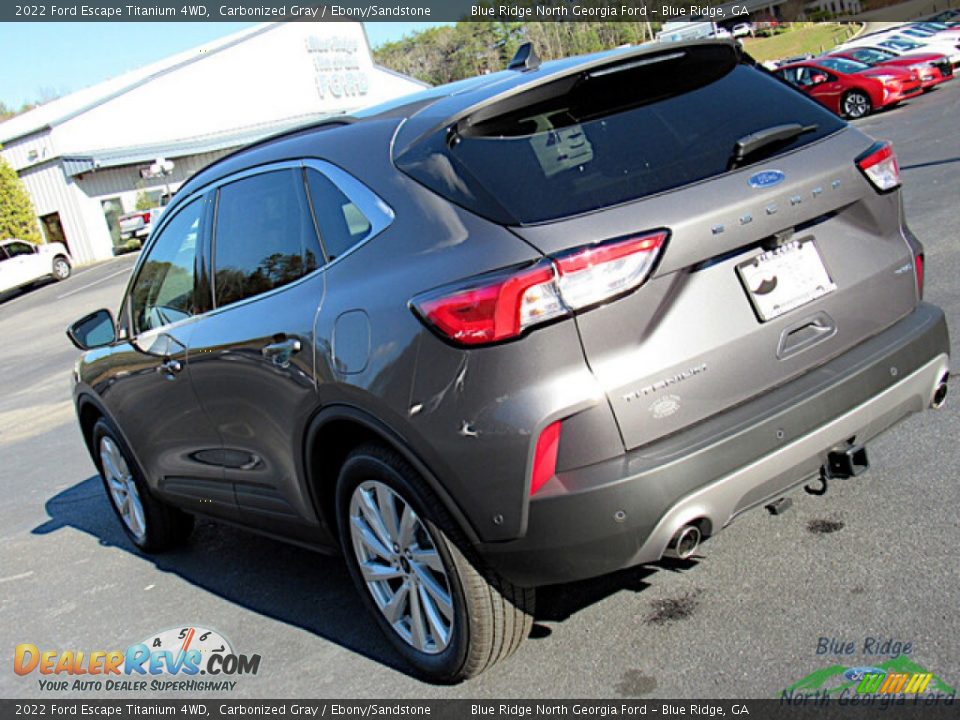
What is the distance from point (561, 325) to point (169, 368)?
2.38 m

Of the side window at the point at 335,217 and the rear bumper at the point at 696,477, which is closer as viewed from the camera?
the rear bumper at the point at 696,477

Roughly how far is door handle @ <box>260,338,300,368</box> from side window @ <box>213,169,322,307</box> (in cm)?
24

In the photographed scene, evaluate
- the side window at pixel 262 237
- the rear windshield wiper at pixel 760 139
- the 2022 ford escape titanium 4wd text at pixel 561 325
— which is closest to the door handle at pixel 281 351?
the 2022 ford escape titanium 4wd text at pixel 561 325

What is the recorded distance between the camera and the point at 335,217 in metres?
3.74

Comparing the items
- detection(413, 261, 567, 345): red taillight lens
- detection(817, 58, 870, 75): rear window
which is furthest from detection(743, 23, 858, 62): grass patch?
detection(413, 261, 567, 345): red taillight lens

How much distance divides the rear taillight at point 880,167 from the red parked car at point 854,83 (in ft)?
71.5

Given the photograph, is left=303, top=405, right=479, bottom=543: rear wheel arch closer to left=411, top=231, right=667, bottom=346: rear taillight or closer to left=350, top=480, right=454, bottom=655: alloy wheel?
left=350, top=480, right=454, bottom=655: alloy wheel

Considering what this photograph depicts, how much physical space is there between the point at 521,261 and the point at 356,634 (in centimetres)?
193

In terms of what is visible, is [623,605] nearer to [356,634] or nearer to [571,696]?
[571,696]

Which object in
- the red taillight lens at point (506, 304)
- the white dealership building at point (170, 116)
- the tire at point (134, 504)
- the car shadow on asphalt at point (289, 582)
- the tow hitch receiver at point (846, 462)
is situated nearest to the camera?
the red taillight lens at point (506, 304)

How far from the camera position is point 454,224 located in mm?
3195

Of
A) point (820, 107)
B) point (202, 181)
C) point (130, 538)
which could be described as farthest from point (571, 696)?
point (130, 538)

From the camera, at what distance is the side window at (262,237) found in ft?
12.8

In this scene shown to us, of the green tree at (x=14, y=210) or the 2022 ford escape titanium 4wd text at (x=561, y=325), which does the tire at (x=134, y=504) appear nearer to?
the 2022 ford escape titanium 4wd text at (x=561, y=325)
